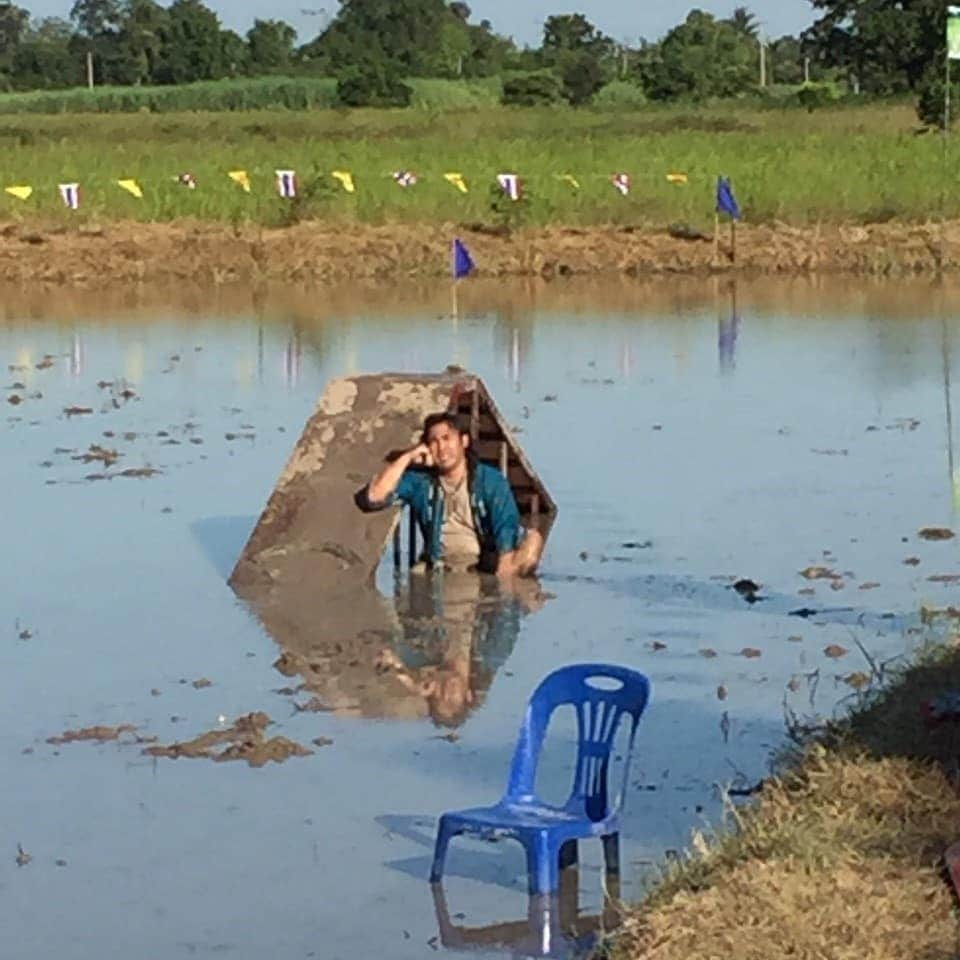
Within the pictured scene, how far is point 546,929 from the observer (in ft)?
25.8

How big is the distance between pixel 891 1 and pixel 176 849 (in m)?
56.0

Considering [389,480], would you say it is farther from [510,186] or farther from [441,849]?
[510,186]

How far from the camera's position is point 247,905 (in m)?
8.27

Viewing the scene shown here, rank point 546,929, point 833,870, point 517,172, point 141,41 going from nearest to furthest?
point 833,870 < point 546,929 < point 517,172 < point 141,41

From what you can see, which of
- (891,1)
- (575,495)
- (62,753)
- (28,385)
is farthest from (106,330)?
(891,1)

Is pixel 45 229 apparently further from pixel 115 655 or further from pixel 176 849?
pixel 176 849

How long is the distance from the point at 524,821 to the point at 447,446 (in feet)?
17.2

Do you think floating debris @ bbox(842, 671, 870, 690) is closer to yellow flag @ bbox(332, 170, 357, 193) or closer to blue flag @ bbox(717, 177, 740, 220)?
blue flag @ bbox(717, 177, 740, 220)

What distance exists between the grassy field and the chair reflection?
2795cm

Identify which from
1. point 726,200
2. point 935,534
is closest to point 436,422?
point 935,534

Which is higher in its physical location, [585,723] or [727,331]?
[727,331]

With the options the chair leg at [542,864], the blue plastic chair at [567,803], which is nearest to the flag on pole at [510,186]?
the blue plastic chair at [567,803]

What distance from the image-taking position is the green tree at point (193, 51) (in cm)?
10681

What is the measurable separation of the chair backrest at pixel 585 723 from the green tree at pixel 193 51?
98982 mm
